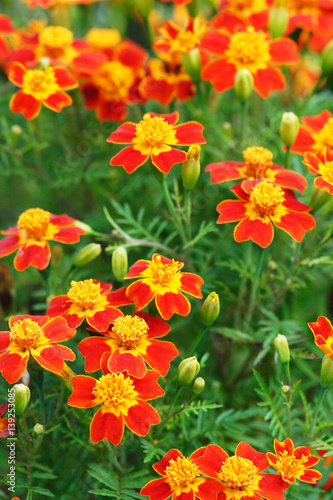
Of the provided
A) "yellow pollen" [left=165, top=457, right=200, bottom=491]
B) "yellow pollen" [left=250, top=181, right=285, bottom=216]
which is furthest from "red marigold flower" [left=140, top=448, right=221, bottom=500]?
"yellow pollen" [left=250, top=181, right=285, bottom=216]

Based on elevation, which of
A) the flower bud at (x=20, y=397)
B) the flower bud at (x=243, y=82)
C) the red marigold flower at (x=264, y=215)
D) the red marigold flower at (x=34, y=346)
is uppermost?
the flower bud at (x=243, y=82)

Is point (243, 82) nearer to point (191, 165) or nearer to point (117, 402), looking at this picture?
point (191, 165)

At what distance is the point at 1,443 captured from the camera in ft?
2.96

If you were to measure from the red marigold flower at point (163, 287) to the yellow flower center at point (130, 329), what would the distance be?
0.06 ft

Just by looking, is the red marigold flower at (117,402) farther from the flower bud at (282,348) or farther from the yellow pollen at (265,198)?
the yellow pollen at (265,198)

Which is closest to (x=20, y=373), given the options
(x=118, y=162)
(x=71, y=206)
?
(x=118, y=162)

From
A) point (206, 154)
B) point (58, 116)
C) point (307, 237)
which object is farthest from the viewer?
point (58, 116)

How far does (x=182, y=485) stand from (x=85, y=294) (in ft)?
0.88

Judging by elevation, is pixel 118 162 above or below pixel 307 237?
above

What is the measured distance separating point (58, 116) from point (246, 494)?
2.92 feet

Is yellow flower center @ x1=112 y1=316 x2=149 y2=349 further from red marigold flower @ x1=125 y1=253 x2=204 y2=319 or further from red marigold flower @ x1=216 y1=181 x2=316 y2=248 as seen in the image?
red marigold flower @ x1=216 y1=181 x2=316 y2=248

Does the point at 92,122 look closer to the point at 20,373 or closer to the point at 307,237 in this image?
the point at 307,237

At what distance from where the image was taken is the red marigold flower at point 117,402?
2.26ft

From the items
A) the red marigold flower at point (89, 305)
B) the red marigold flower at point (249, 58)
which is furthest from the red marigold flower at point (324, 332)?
the red marigold flower at point (249, 58)
